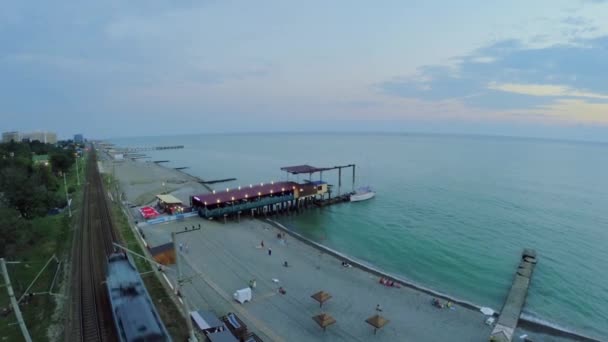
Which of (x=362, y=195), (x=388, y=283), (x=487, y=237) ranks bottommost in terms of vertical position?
(x=388, y=283)

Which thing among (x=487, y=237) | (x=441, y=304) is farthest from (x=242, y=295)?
(x=487, y=237)

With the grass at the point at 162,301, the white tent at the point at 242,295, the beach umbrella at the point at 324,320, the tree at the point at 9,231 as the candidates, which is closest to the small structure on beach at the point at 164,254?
the grass at the point at 162,301

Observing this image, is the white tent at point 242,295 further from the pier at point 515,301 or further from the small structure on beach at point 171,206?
the small structure on beach at point 171,206

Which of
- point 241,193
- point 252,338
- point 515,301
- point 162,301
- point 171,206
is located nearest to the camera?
point 252,338

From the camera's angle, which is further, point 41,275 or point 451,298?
point 451,298

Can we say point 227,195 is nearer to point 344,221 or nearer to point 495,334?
point 344,221

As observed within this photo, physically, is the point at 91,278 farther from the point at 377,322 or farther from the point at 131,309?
the point at 377,322

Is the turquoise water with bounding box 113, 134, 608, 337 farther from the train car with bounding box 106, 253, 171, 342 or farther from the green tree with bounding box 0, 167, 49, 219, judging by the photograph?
the green tree with bounding box 0, 167, 49, 219

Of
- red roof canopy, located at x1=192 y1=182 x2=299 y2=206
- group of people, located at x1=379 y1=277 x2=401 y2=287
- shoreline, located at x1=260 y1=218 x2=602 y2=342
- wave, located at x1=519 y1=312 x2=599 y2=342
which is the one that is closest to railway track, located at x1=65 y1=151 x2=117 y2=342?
red roof canopy, located at x1=192 y1=182 x2=299 y2=206
